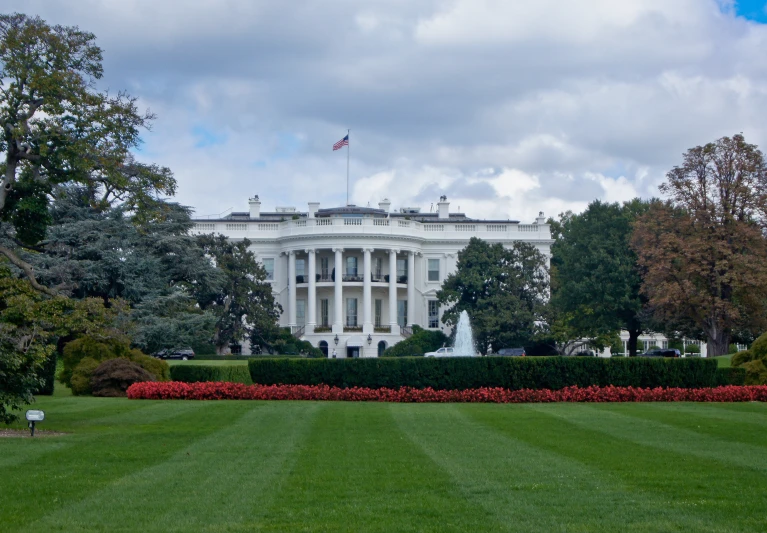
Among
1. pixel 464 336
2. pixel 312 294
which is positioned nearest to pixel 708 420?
pixel 464 336

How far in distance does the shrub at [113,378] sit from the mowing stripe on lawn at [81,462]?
28.4 feet

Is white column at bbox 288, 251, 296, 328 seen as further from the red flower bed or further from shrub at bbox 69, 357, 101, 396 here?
the red flower bed

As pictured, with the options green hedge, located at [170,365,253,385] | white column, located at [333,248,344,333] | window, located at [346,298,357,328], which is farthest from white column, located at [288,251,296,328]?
green hedge, located at [170,365,253,385]

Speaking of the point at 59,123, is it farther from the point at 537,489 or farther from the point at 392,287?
the point at 392,287

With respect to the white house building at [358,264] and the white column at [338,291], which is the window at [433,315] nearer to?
the white house building at [358,264]

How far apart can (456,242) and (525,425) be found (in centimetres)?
5646

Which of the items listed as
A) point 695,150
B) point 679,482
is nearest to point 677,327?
point 695,150

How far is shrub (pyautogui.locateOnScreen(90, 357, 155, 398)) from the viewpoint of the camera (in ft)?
91.3

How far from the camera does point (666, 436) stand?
15984 mm

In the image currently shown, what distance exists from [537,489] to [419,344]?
54.5 m

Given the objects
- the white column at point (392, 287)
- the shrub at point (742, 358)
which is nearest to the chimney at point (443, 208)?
the white column at point (392, 287)

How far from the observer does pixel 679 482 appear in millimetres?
10820

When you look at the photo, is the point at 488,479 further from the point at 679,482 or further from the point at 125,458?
the point at 125,458

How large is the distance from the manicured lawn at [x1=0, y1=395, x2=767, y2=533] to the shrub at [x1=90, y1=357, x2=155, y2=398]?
8362 millimetres
